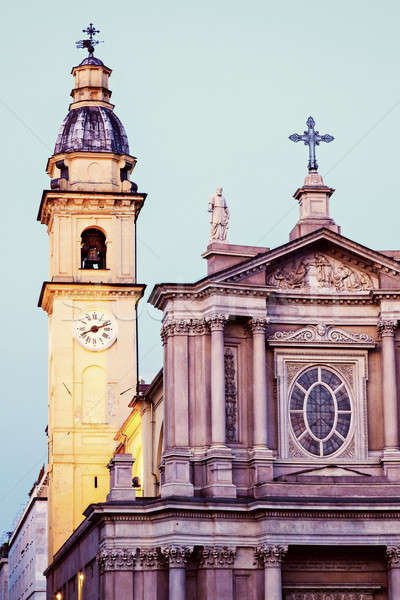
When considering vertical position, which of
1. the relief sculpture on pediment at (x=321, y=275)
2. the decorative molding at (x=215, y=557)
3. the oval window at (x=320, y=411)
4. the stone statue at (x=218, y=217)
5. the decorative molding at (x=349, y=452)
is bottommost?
the decorative molding at (x=215, y=557)

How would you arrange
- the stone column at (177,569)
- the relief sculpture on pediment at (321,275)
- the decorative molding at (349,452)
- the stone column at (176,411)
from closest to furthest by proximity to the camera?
the stone column at (177,569), the stone column at (176,411), the decorative molding at (349,452), the relief sculpture on pediment at (321,275)

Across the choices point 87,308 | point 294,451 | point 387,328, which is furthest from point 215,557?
point 87,308

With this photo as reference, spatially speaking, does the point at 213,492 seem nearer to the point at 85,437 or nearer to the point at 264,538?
the point at 264,538

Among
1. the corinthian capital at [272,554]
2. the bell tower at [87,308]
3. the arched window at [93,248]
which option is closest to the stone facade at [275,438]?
the corinthian capital at [272,554]

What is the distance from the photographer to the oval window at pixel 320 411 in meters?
41.1

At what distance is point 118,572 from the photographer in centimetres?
3875

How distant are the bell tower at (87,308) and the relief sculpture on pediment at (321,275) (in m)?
16.0

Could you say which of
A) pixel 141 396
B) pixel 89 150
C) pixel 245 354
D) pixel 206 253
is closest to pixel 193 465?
pixel 245 354

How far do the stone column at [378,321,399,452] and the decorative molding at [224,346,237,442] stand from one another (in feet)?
13.8

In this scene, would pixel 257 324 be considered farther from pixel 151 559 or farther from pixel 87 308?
pixel 87 308

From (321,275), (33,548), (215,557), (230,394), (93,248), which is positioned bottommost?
(215,557)

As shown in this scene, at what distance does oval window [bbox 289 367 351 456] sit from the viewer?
41062mm

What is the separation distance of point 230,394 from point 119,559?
553 cm

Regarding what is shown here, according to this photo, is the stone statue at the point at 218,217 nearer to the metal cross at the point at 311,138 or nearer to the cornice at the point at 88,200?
the metal cross at the point at 311,138
